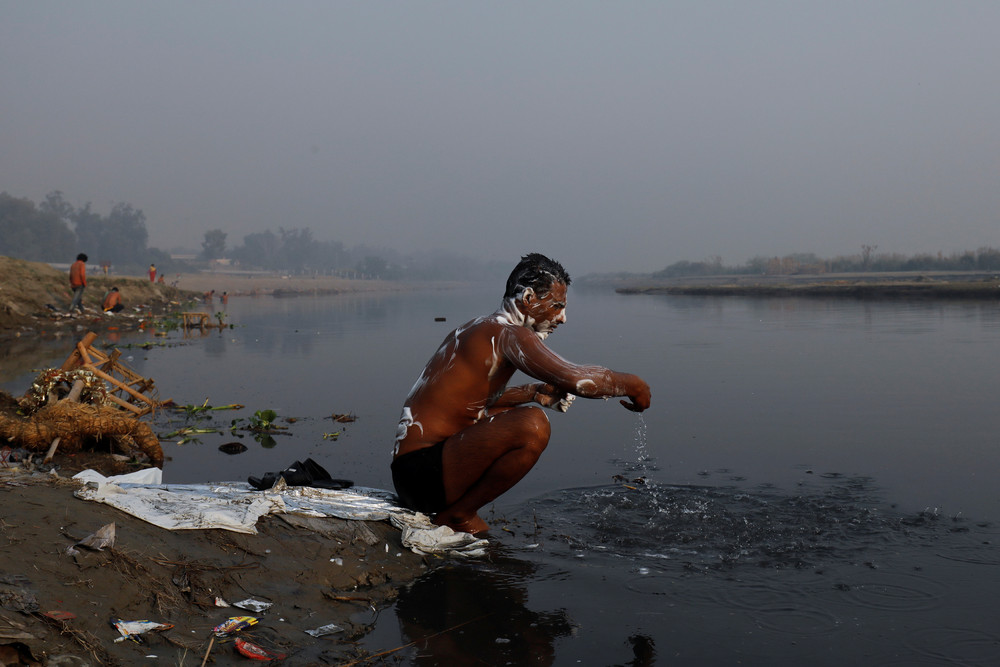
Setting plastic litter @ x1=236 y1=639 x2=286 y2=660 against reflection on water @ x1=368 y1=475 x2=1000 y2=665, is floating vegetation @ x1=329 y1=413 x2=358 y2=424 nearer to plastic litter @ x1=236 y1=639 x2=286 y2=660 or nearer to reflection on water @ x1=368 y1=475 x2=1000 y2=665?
reflection on water @ x1=368 y1=475 x2=1000 y2=665

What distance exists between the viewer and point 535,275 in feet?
16.3

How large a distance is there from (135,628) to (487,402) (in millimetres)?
2331

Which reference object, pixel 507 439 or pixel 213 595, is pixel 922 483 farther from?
pixel 213 595

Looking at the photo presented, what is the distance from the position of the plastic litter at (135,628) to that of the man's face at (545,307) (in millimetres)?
2646

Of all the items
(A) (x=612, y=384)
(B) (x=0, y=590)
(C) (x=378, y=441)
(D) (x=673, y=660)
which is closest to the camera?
(B) (x=0, y=590)

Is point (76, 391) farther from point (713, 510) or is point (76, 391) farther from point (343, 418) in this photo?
point (713, 510)

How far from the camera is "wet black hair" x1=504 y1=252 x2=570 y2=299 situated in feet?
16.3

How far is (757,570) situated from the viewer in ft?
14.6

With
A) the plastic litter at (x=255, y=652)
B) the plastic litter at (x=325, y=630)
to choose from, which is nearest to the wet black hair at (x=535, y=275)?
the plastic litter at (x=325, y=630)

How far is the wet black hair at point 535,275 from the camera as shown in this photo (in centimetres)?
497

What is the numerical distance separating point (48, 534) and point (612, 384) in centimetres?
291

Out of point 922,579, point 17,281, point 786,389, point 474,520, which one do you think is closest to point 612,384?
point 474,520

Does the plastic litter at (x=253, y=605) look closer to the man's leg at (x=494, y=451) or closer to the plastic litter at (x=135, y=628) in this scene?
the plastic litter at (x=135, y=628)

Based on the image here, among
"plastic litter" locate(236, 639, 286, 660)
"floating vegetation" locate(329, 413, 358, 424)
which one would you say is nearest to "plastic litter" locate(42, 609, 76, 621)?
"plastic litter" locate(236, 639, 286, 660)
